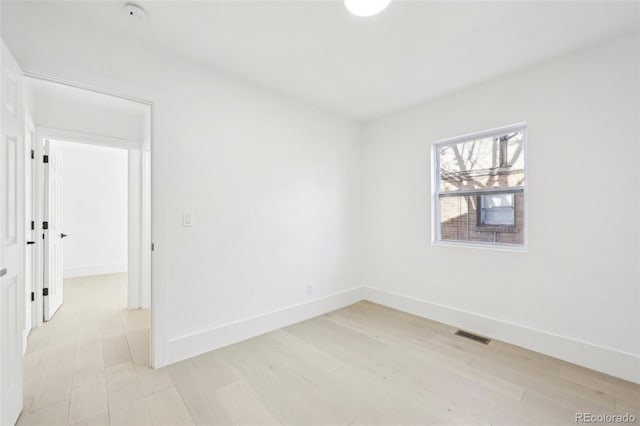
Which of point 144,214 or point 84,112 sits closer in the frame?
point 84,112

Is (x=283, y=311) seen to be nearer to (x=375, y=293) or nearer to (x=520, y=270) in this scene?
(x=375, y=293)

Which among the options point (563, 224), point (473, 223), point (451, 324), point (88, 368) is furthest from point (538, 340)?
point (88, 368)

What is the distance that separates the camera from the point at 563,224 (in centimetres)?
244

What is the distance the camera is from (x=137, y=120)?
12.3 feet

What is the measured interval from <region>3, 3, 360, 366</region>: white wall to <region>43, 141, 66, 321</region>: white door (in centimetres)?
203

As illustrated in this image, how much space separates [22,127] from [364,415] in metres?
2.84

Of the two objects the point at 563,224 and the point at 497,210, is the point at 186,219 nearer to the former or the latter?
the point at 497,210

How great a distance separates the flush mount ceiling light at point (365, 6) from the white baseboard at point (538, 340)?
2.95 metres

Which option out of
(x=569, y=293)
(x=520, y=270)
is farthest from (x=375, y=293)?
(x=569, y=293)

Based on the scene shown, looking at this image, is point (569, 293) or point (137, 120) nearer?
point (569, 293)

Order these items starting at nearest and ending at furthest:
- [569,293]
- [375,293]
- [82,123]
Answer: [569,293], [82,123], [375,293]

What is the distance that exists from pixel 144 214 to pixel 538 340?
15.1 feet

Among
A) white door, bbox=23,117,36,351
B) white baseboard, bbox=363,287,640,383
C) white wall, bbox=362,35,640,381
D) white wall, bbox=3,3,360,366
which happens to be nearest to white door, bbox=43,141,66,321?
white door, bbox=23,117,36,351

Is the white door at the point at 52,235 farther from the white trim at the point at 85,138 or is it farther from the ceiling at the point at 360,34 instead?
the ceiling at the point at 360,34
